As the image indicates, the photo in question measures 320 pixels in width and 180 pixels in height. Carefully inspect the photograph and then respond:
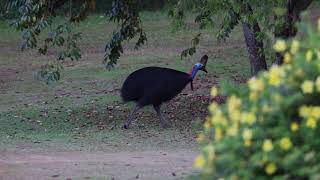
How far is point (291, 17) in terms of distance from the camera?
10578 millimetres

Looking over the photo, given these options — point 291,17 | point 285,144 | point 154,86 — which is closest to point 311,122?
point 285,144

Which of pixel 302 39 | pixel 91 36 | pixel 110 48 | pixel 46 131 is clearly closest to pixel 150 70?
pixel 110 48

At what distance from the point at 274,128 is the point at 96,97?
37.9ft

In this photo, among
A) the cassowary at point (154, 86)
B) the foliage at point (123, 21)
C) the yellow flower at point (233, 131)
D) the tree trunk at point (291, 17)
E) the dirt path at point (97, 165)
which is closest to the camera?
the yellow flower at point (233, 131)

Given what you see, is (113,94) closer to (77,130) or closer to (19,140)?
(77,130)

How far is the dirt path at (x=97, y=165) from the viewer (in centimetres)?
761

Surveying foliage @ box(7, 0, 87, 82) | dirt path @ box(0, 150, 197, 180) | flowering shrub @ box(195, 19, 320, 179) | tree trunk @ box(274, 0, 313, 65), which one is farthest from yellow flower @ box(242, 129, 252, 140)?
foliage @ box(7, 0, 87, 82)

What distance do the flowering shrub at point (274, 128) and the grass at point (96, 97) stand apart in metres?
1.03

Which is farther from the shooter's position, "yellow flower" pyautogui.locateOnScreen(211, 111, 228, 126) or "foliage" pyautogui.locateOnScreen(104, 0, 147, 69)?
"foliage" pyautogui.locateOnScreen(104, 0, 147, 69)

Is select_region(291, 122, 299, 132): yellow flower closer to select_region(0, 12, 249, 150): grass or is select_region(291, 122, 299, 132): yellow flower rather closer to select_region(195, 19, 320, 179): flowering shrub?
select_region(195, 19, 320, 179): flowering shrub

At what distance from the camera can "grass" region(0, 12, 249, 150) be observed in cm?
1106

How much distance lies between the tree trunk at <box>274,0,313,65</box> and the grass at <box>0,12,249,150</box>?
1534 mm

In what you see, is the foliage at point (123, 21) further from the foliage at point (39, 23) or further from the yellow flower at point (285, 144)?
the yellow flower at point (285, 144)

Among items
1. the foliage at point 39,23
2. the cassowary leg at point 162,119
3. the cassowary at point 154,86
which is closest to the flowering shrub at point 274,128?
the foliage at point 39,23
